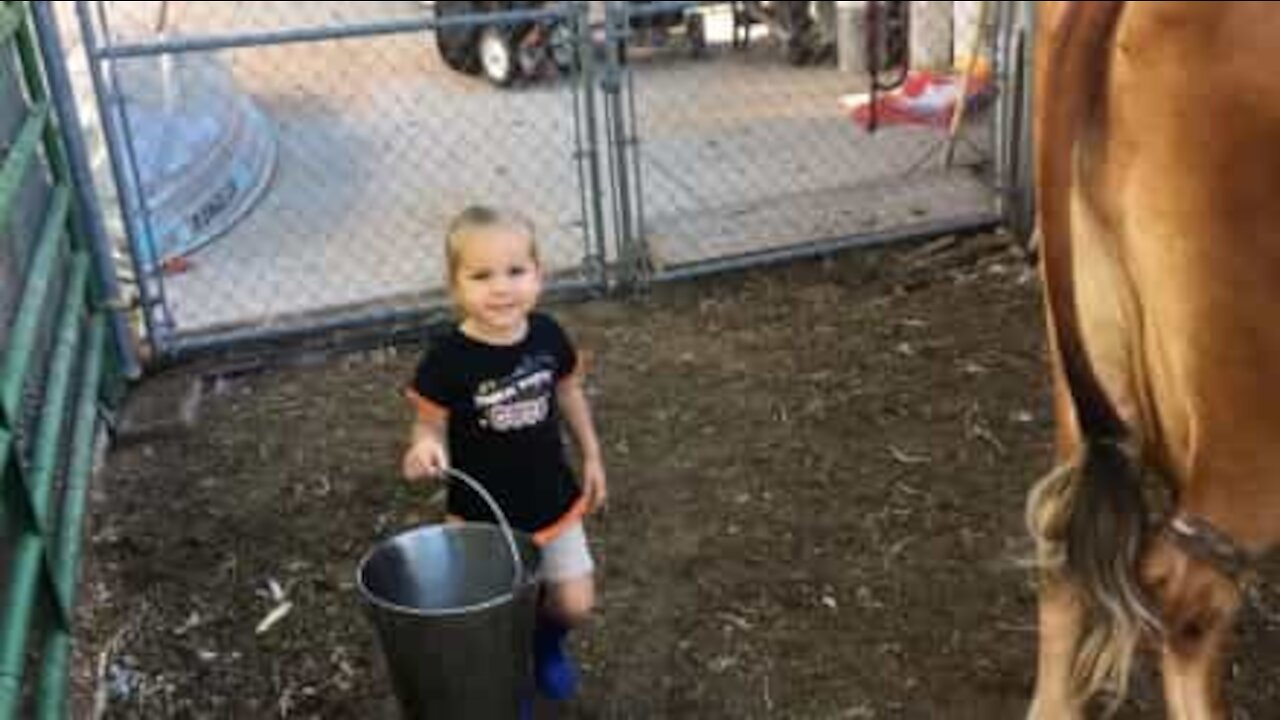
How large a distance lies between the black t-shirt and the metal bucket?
91mm

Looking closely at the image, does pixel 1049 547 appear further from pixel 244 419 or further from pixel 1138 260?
pixel 244 419

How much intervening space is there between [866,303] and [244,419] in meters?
1.94

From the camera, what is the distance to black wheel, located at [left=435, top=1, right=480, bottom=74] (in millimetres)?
8766

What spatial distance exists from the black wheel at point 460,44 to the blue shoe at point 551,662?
20.6 ft

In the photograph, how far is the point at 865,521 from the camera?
3641 mm

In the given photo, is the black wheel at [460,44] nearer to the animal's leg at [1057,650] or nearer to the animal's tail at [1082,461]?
the animal's leg at [1057,650]

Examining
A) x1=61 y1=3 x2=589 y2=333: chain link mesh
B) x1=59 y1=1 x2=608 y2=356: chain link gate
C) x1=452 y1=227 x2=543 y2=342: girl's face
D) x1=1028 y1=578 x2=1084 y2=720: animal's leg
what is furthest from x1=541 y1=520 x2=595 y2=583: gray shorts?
x1=61 y1=3 x2=589 y2=333: chain link mesh

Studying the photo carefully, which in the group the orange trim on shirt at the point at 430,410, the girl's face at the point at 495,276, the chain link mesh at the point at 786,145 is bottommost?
the chain link mesh at the point at 786,145

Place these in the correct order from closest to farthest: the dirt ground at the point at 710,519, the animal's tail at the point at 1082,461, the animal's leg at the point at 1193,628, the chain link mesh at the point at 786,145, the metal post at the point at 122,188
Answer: the animal's tail at the point at 1082,461
the animal's leg at the point at 1193,628
the dirt ground at the point at 710,519
the metal post at the point at 122,188
the chain link mesh at the point at 786,145

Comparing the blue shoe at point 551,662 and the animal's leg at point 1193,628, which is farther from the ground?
the animal's leg at point 1193,628

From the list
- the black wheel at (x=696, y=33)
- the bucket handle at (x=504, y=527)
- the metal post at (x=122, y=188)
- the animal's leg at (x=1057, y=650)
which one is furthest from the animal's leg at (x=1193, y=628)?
the black wheel at (x=696, y=33)

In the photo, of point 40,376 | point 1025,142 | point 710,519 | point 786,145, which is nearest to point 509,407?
point 710,519

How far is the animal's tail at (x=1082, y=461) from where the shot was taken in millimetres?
2062

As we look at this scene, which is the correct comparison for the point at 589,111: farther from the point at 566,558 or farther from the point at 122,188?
the point at 566,558
